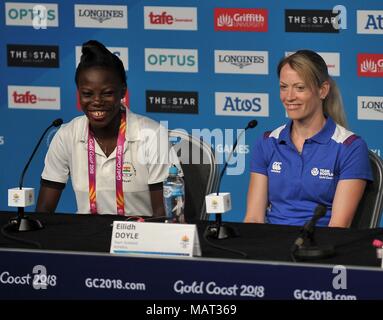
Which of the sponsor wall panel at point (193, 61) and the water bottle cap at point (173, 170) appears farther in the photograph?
the sponsor wall panel at point (193, 61)

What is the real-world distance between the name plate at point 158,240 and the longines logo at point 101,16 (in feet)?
10.2

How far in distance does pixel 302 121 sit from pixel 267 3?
190 centimetres

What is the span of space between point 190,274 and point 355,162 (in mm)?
1201

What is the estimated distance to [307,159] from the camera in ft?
13.0

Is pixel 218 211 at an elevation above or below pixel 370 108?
below

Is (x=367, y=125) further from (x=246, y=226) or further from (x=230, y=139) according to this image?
(x=246, y=226)

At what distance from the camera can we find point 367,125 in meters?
5.69

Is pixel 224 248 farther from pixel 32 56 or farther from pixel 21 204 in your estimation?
pixel 32 56

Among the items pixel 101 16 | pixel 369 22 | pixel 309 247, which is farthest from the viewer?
pixel 101 16

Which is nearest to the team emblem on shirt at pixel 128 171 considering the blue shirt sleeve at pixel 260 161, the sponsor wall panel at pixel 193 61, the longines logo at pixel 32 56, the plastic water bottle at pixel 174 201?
the plastic water bottle at pixel 174 201

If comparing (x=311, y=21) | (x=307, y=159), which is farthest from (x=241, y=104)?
(x=307, y=159)

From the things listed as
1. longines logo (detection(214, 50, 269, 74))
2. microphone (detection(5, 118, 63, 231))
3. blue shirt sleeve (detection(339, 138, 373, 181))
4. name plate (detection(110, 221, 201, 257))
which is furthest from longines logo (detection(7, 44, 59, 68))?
name plate (detection(110, 221, 201, 257))

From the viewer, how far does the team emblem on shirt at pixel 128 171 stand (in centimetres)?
418

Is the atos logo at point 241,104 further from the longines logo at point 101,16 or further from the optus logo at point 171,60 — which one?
the longines logo at point 101,16
